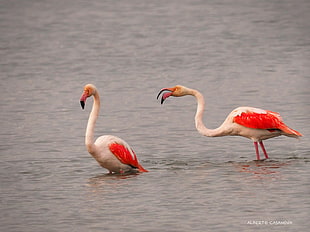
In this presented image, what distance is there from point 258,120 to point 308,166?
105 centimetres

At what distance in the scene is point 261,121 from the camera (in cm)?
1281

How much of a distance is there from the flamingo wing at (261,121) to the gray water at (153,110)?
41 cm

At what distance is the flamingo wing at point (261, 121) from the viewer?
1279 centimetres

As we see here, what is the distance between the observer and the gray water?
1041 centimetres

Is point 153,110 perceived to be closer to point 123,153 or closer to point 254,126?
point 254,126

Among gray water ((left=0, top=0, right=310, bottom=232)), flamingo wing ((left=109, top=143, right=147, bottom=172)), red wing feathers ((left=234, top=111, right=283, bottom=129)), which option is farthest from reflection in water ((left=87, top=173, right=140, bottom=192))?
red wing feathers ((left=234, top=111, right=283, bottom=129))

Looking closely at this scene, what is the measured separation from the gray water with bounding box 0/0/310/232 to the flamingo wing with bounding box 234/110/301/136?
41cm

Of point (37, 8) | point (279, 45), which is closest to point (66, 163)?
point (279, 45)

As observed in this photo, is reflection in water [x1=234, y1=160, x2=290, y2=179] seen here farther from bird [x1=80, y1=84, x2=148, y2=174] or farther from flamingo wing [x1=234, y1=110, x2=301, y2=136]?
bird [x1=80, y1=84, x2=148, y2=174]

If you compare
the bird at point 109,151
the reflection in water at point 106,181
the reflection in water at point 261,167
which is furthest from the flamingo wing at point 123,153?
the reflection in water at point 261,167

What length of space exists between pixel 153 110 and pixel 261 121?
408cm

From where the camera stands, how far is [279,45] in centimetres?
2305

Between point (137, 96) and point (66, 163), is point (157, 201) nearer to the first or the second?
point (66, 163)

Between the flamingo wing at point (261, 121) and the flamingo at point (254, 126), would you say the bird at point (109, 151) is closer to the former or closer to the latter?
the flamingo at point (254, 126)
